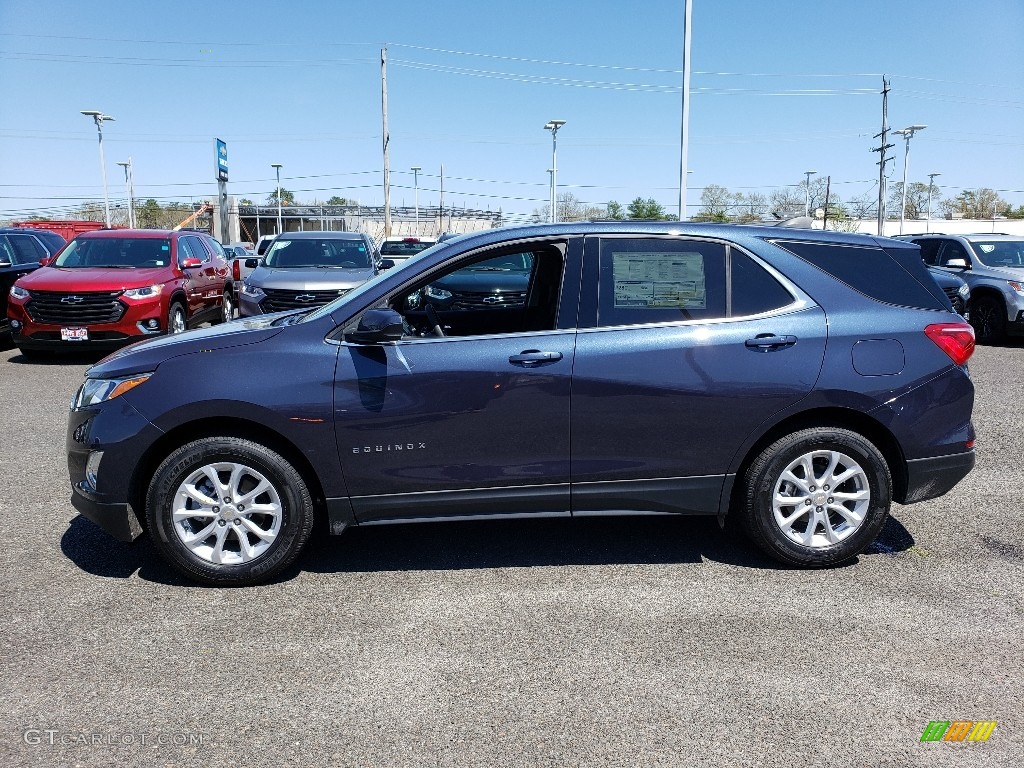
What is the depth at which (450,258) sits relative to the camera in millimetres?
4328

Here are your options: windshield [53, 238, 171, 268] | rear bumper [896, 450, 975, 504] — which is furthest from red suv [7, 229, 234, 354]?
rear bumper [896, 450, 975, 504]

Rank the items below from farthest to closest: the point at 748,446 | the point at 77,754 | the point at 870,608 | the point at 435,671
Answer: the point at 748,446
the point at 870,608
the point at 435,671
the point at 77,754

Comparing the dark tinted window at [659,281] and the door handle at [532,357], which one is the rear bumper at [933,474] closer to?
the dark tinted window at [659,281]

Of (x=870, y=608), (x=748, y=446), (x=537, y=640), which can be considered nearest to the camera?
(x=537, y=640)

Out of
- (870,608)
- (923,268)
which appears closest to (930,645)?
(870,608)

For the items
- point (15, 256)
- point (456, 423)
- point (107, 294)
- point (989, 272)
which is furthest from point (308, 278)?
point (989, 272)

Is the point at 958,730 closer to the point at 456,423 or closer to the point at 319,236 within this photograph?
the point at 456,423

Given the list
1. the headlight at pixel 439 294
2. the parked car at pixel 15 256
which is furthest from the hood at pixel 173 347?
the parked car at pixel 15 256

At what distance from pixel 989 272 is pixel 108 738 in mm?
14417

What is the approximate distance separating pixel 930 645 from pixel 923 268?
6.63ft

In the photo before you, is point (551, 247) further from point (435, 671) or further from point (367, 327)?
point (435, 671)

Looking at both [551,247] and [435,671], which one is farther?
[551,247]

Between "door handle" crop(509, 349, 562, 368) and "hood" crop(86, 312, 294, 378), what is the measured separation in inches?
46.5

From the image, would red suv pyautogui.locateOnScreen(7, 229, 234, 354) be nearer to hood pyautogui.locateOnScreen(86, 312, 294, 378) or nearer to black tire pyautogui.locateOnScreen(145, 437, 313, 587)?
hood pyautogui.locateOnScreen(86, 312, 294, 378)
